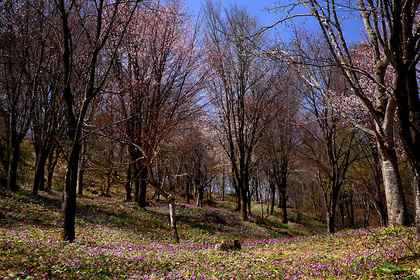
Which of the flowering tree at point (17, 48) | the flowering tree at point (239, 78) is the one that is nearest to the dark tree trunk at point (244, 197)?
the flowering tree at point (239, 78)

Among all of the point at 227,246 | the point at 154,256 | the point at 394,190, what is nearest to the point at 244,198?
the point at 227,246

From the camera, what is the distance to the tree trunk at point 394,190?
23.2 ft

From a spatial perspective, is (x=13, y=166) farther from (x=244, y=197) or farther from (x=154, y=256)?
(x=244, y=197)

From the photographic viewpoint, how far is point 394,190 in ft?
23.3

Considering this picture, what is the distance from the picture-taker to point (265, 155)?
22.4 metres

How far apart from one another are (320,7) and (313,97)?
740cm

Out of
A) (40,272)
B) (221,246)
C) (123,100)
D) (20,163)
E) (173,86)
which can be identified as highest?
(173,86)

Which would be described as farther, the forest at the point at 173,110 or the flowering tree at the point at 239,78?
the flowering tree at the point at 239,78

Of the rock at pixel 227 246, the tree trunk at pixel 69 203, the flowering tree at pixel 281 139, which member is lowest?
the rock at pixel 227 246

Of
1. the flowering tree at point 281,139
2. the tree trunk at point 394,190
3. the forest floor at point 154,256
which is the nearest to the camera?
the forest floor at point 154,256

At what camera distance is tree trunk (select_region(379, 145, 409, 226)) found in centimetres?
707

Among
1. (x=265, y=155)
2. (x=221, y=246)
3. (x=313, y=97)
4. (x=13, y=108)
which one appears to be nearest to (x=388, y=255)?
(x=221, y=246)

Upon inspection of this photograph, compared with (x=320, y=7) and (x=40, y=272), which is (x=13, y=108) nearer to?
(x=40, y=272)

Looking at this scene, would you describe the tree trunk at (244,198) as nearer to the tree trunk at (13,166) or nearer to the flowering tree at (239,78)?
the flowering tree at (239,78)
